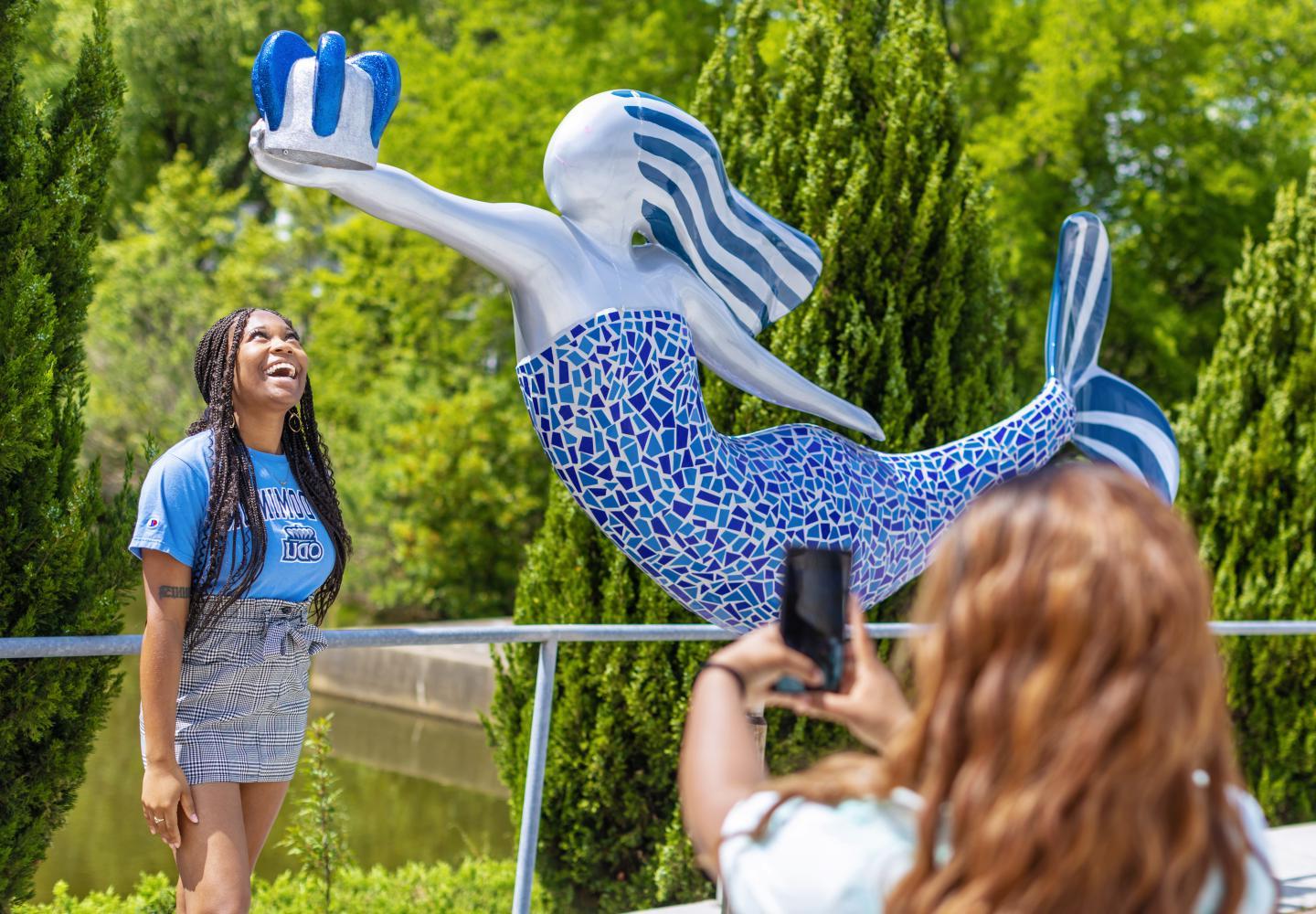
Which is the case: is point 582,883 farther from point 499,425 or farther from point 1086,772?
point 499,425

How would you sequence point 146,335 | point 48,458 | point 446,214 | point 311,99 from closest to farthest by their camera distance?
point 311,99, point 446,214, point 48,458, point 146,335

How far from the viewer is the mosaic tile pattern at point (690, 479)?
2.72m

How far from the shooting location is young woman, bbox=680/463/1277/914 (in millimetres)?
1129

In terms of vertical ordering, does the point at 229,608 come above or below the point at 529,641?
above

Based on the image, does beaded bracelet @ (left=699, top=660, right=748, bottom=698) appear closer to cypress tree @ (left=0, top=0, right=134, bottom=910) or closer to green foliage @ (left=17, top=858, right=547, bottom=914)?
cypress tree @ (left=0, top=0, right=134, bottom=910)

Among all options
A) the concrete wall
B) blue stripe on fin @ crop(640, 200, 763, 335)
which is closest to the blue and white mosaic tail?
blue stripe on fin @ crop(640, 200, 763, 335)

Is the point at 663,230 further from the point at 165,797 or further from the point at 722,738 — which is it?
the point at 722,738

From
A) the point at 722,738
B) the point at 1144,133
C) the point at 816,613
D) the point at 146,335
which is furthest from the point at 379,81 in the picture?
the point at 146,335

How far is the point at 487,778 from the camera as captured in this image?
9375 millimetres

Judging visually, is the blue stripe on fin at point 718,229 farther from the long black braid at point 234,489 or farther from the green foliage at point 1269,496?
the green foliage at point 1269,496

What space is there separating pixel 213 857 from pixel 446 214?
4.09ft

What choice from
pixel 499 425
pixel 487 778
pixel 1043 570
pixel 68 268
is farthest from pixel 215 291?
pixel 1043 570

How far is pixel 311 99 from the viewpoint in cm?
242

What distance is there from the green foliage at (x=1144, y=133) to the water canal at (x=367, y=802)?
5672 mm
